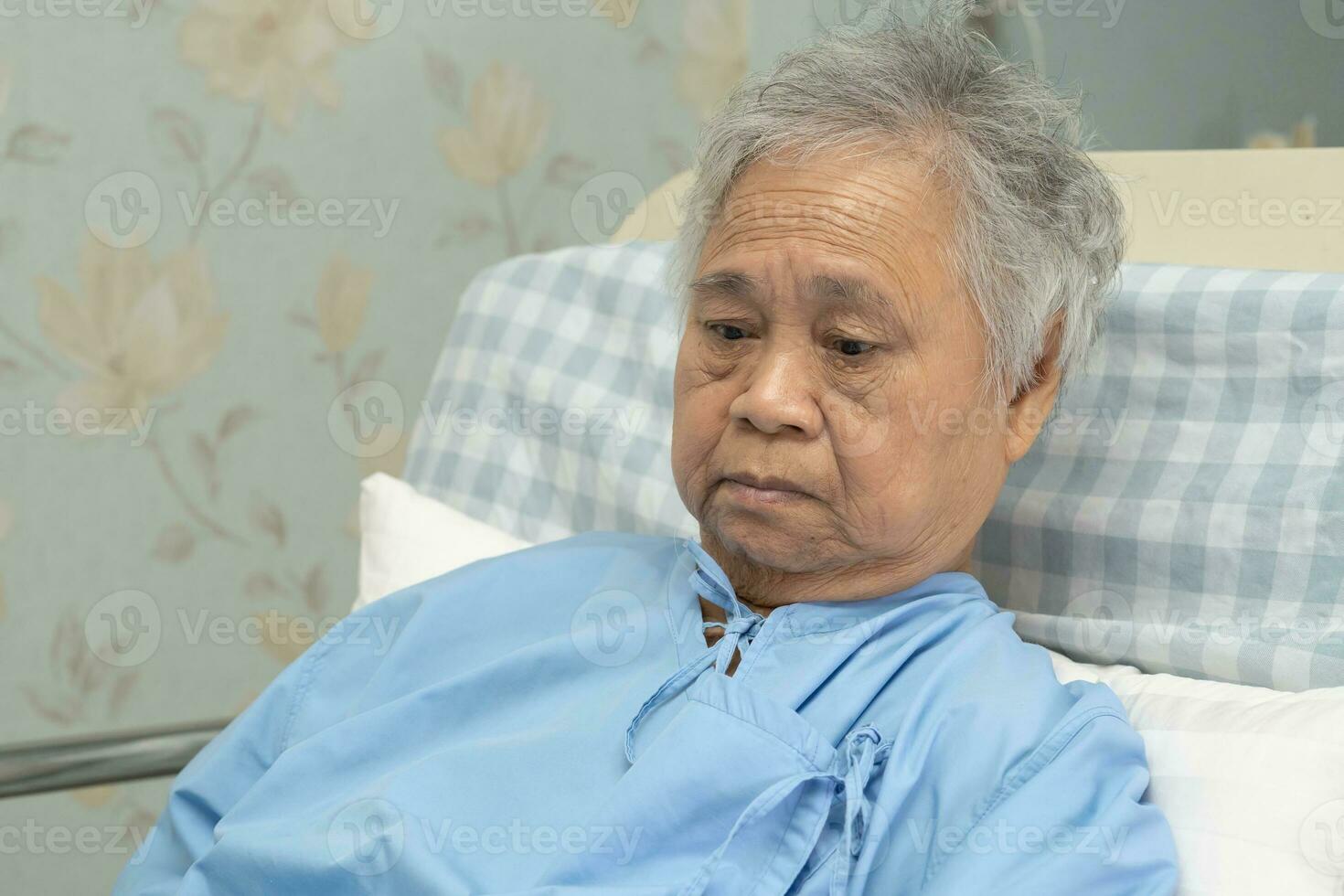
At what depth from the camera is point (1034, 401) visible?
122 centimetres

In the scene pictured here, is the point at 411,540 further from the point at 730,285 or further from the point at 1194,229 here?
the point at 1194,229

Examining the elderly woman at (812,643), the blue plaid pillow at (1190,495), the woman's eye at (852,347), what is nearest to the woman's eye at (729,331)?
the elderly woman at (812,643)

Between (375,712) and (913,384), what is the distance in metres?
0.61

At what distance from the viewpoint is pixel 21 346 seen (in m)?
2.11

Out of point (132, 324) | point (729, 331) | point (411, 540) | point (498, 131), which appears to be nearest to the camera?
point (729, 331)

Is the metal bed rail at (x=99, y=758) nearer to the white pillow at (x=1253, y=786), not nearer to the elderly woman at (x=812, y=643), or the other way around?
the elderly woman at (x=812, y=643)

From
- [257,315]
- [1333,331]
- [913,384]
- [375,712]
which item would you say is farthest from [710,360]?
[257,315]

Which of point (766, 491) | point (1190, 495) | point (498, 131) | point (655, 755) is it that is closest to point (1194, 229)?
point (1190, 495)

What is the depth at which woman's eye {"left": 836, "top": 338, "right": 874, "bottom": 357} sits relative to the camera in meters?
1.11

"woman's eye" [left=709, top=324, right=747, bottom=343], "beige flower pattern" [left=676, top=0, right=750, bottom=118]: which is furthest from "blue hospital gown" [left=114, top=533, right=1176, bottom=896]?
"beige flower pattern" [left=676, top=0, right=750, bottom=118]

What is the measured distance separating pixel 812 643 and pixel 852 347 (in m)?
0.27

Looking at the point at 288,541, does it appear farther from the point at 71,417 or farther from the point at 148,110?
the point at 148,110

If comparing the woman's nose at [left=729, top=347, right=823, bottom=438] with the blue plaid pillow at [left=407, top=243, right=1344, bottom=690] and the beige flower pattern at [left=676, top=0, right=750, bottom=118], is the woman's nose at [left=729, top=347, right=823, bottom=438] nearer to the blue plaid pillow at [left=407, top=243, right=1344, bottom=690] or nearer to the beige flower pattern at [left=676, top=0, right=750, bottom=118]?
the blue plaid pillow at [left=407, top=243, right=1344, bottom=690]

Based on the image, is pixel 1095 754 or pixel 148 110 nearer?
pixel 1095 754
